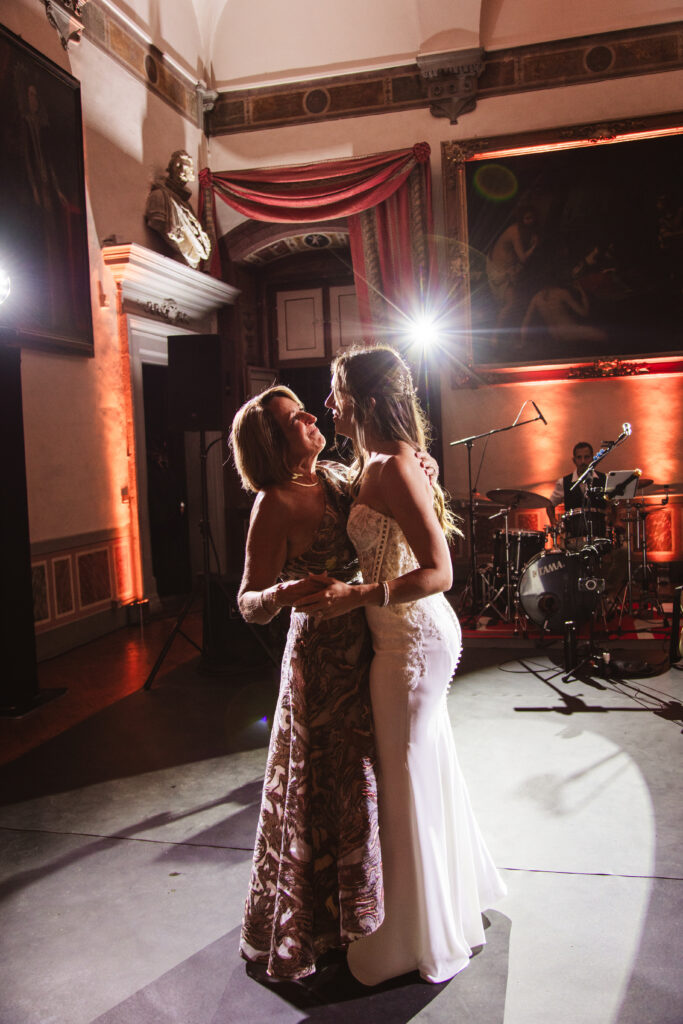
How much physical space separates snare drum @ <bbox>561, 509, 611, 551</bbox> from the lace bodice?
3.61 meters

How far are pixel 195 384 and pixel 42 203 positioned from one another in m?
1.96

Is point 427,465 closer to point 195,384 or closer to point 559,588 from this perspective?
point 195,384

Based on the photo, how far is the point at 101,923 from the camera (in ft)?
8.21

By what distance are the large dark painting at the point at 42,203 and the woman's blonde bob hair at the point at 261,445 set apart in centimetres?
385

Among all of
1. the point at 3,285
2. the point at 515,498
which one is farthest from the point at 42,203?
the point at 515,498

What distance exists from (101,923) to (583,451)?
6.08 metres

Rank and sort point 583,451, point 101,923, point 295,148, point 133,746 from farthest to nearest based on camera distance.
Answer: point 295,148, point 583,451, point 133,746, point 101,923

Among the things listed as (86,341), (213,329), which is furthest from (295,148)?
(86,341)

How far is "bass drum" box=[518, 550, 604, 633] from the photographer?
5184 millimetres

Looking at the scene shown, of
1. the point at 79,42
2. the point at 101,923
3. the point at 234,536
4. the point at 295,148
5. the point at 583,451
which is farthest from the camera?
the point at 234,536

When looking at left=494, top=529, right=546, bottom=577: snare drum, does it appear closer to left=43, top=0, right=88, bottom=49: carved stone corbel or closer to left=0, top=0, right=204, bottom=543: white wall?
left=0, top=0, right=204, bottom=543: white wall

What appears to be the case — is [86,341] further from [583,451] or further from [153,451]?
[583,451]

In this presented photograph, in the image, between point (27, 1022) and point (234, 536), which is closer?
point (27, 1022)

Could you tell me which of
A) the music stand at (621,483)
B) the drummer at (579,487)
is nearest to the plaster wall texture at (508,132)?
the drummer at (579,487)
